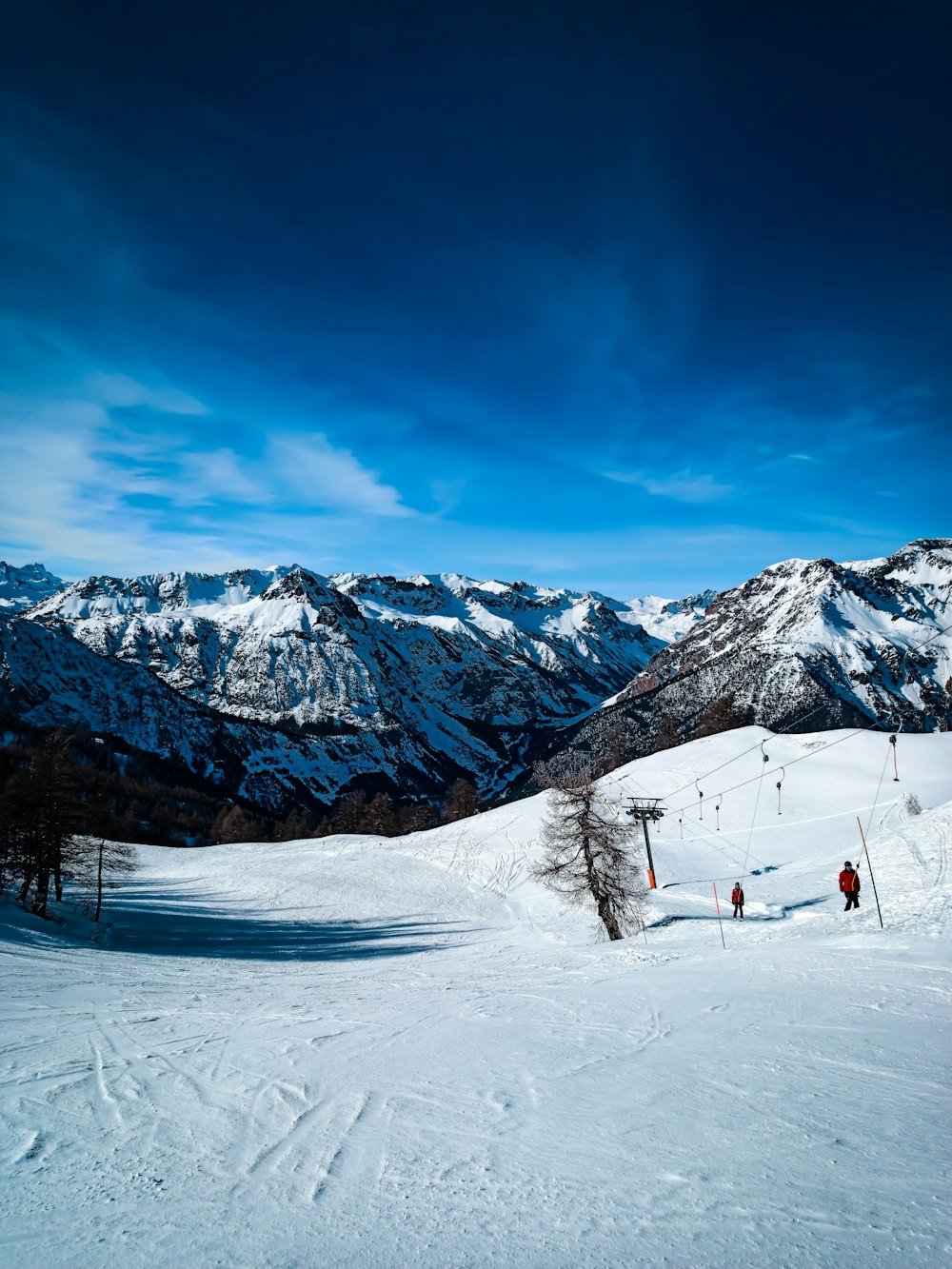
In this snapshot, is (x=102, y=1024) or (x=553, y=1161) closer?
(x=553, y=1161)

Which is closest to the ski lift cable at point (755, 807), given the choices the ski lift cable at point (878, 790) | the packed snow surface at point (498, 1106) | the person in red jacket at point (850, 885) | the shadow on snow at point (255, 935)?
the ski lift cable at point (878, 790)

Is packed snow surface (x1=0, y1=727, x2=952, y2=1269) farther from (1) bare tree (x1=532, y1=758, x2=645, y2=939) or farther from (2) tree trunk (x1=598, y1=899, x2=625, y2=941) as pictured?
(1) bare tree (x1=532, y1=758, x2=645, y2=939)

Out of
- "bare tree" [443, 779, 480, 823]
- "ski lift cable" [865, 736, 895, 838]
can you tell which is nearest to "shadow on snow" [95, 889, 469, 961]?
"ski lift cable" [865, 736, 895, 838]

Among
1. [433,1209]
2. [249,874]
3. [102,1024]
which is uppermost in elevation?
[433,1209]

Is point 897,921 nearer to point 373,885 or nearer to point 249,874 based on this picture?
point 373,885

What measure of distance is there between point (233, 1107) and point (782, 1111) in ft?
22.3

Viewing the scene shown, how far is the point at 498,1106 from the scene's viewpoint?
26.5 feet

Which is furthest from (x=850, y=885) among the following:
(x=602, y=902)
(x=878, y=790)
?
(x=878, y=790)

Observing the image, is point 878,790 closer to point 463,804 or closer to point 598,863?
point 598,863

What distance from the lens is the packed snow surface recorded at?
5211 millimetres

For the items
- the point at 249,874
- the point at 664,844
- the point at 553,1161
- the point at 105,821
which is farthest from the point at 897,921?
the point at 249,874

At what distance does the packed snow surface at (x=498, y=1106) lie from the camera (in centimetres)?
521

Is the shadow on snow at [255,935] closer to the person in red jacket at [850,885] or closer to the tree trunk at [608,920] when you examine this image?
the tree trunk at [608,920]

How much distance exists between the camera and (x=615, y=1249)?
16.3ft
